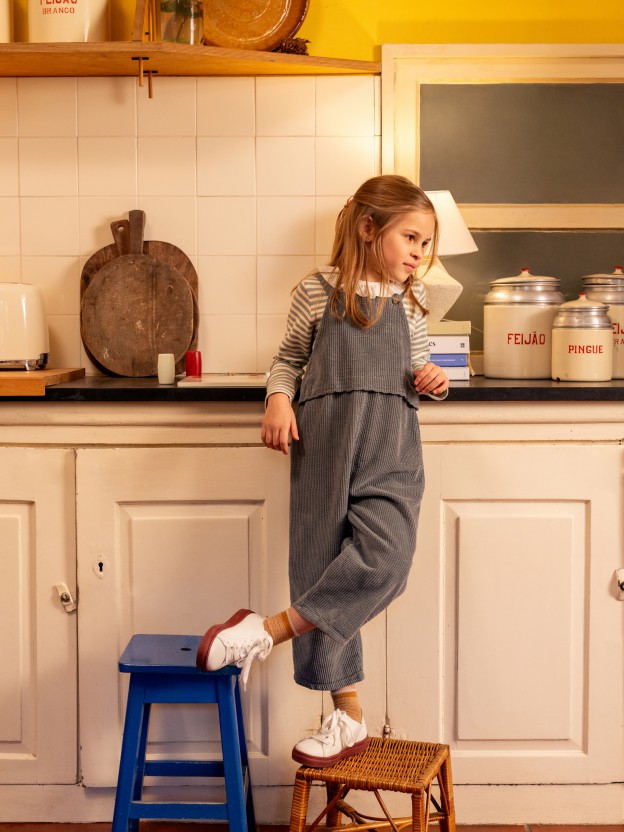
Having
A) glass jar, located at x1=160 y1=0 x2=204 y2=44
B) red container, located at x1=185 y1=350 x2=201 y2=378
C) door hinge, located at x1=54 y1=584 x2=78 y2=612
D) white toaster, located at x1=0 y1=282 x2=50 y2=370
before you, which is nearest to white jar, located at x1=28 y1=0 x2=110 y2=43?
glass jar, located at x1=160 y1=0 x2=204 y2=44

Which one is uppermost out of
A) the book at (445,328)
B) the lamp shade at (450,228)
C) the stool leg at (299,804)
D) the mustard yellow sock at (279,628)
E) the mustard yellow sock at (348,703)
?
the lamp shade at (450,228)

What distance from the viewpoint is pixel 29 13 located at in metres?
2.39

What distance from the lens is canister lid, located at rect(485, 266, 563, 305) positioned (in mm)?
2301

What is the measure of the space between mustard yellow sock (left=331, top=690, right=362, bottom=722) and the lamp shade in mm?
1055

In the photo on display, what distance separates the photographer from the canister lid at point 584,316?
2150 millimetres

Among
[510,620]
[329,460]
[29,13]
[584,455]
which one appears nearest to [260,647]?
[329,460]

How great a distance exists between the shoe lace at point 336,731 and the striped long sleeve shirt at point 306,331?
607 mm

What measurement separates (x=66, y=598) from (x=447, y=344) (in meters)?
1.02

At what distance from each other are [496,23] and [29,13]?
1.18 m

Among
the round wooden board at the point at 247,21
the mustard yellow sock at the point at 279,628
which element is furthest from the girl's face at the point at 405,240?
the round wooden board at the point at 247,21

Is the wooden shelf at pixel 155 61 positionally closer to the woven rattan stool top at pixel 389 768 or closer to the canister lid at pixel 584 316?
the canister lid at pixel 584 316

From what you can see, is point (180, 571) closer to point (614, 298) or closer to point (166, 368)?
point (166, 368)

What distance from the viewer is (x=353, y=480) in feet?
5.90

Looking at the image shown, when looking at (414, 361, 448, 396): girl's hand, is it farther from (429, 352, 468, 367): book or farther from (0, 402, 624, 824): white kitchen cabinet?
(429, 352, 468, 367): book
